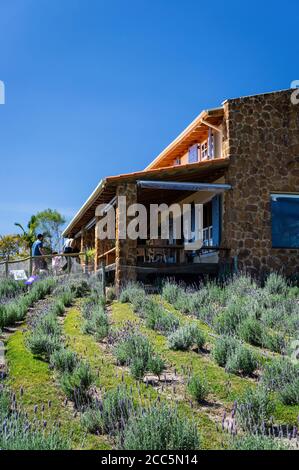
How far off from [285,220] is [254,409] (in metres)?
11.1

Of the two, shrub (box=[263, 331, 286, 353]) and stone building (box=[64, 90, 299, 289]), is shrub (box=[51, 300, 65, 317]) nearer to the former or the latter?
stone building (box=[64, 90, 299, 289])

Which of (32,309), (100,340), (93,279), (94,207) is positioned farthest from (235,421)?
(94,207)

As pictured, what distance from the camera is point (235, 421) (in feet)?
17.6

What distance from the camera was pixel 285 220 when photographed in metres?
15.9

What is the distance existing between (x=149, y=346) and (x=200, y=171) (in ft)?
28.8

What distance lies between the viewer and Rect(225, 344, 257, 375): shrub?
22.6ft

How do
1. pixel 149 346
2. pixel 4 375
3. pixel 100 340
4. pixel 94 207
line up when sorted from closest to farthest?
1. pixel 4 375
2. pixel 149 346
3. pixel 100 340
4. pixel 94 207

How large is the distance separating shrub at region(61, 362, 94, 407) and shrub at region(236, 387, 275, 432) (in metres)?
1.70

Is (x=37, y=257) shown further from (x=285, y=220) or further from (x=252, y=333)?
(x=252, y=333)

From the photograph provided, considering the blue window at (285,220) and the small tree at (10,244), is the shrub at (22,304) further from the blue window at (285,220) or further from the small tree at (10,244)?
the small tree at (10,244)

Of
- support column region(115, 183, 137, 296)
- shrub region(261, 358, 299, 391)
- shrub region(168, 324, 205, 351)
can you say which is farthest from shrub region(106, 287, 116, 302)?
shrub region(261, 358, 299, 391)

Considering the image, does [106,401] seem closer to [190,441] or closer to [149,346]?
[190,441]

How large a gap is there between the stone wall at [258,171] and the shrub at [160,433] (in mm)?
10907

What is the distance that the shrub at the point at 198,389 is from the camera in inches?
235
